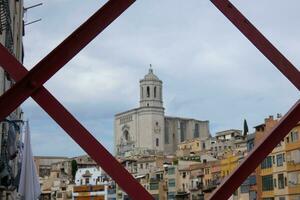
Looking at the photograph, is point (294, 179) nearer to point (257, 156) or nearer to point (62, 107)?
point (257, 156)

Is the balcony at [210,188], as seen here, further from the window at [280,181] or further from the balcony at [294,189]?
the balcony at [294,189]

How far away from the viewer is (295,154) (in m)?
57.3

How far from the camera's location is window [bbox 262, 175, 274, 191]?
199 ft

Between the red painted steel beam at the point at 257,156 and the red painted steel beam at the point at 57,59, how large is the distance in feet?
4.43

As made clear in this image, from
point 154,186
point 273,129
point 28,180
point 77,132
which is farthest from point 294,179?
point 77,132

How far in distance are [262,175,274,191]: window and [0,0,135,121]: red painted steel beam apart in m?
58.0

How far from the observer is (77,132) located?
159 inches

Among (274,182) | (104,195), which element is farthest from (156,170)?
(274,182)

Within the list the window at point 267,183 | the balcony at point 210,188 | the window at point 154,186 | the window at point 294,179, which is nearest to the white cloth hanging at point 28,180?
the window at point 294,179

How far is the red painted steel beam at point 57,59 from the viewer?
3.99 meters

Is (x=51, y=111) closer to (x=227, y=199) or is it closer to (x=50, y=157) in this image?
(x=227, y=199)

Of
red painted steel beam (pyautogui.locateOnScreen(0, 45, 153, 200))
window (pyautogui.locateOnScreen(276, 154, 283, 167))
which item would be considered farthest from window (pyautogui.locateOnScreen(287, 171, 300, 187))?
red painted steel beam (pyautogui.locateOnScreen(0, 45, 153, 200))

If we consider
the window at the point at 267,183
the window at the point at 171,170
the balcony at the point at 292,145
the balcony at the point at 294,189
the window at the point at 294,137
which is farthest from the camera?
the window at the point at 171,170

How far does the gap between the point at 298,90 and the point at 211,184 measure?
258 feet
